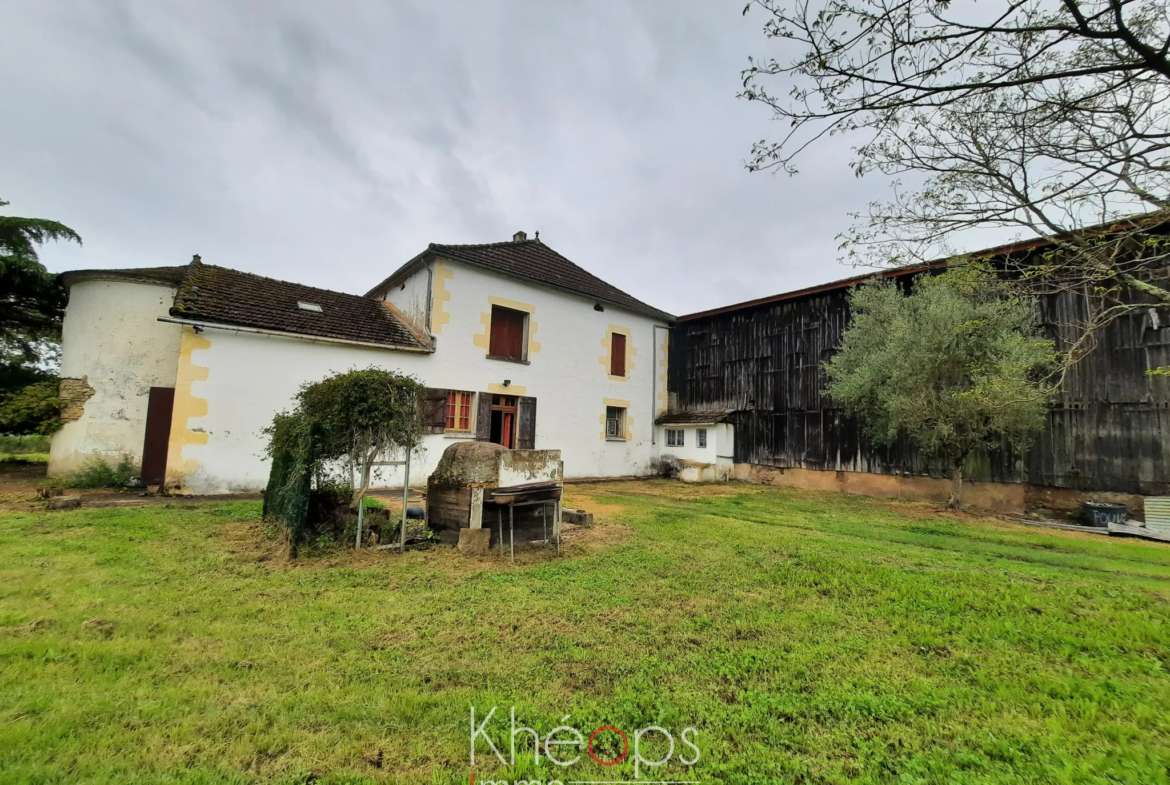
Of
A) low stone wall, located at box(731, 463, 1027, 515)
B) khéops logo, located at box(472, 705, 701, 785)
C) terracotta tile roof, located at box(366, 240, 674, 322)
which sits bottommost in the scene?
khéops logo, located at box(472, 705, 701, 785)

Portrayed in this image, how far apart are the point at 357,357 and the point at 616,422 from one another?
8879 millimetres

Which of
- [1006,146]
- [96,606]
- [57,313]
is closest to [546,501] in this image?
[96,606]

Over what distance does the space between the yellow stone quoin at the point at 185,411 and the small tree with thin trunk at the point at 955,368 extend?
14.2 meters

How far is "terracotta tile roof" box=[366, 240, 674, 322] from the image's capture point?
12.6 metres

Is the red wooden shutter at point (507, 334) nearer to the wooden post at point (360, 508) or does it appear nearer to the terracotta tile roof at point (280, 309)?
the terracotta tile roof at point (280, 309)

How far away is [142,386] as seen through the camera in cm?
1005

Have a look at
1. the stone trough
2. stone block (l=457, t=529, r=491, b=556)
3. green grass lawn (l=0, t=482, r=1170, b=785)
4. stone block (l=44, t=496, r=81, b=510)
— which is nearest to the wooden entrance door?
stone block (l=44, t=496, r=81, b=510)

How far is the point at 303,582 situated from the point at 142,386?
925 centimetres

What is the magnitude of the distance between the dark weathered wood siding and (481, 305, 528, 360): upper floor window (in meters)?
6.82

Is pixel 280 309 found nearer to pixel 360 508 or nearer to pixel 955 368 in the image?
pixel 360 508

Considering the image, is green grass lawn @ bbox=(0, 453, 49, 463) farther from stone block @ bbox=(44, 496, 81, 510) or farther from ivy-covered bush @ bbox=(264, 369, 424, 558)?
ivy-covered bush @ bbox=(264, 369, 424, 558)

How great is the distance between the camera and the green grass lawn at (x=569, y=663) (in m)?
2.01

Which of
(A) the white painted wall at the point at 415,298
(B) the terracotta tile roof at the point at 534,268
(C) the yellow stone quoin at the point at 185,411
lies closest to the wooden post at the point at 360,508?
(C) the yellow stone quoin at the point at 185,411

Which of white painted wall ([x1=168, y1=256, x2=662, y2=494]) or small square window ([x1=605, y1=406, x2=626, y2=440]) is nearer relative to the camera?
white painted wall ([x1=168, y1=256, x2=662, y2=494])
